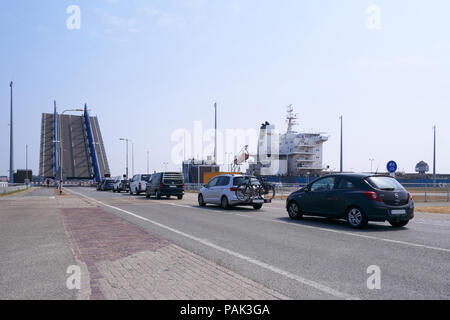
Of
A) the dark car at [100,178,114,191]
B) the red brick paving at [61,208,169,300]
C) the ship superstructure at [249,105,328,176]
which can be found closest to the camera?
the red brick paving at [61,208,169,300]

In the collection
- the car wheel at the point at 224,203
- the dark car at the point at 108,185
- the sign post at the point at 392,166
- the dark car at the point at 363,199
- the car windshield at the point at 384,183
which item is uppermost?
the sign post at the point at 392,166

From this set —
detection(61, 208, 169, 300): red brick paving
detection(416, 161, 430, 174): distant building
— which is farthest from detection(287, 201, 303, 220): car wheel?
detection(416, 161, 430, 174): distant building

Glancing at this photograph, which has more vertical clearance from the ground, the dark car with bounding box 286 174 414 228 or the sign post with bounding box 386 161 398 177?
the sign post with bounding box 386 161 398 177

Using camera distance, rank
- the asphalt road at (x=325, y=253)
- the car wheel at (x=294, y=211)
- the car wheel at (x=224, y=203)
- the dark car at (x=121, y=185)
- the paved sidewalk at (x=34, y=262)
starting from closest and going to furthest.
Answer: the paved sidewalk at (x=34, y=262) → the asphalt road at (x=325, y=253) → the car wheel at (x=294, y=211) → the car wheel at (x=224, y=203) → the dark car at (x=121, y=185)

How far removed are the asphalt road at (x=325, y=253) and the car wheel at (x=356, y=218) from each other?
27cm

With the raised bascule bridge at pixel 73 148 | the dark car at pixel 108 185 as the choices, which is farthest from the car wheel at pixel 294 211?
the raised bascule bridge at pixel 73 148

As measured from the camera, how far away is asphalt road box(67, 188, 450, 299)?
196 inches

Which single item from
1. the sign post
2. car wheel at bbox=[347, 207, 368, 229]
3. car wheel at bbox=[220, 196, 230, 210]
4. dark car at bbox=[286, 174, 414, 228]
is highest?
the sign post

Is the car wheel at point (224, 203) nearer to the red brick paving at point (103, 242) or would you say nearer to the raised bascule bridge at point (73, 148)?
the red brick paving at point (103, 242)

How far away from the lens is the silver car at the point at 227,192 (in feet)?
57.6

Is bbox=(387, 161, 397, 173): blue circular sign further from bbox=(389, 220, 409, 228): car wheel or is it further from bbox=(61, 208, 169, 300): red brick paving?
bbox=(61, 208, 169, 300): red brick paving

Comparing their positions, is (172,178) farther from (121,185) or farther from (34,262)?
(34,262)

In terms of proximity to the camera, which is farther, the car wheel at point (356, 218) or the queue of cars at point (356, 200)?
the car wheel at point (356, 218)
